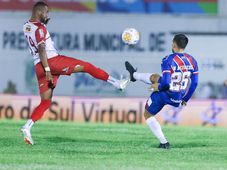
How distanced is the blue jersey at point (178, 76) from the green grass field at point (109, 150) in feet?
2.96

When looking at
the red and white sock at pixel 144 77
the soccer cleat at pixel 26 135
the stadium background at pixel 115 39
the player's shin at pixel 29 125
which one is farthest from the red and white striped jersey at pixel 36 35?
the stadium background at pixel 115 39

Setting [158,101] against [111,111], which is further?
[111,111]

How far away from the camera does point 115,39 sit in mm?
33094

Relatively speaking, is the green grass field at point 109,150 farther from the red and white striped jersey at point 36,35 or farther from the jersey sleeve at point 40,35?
the jersey sleeve at point 40,35

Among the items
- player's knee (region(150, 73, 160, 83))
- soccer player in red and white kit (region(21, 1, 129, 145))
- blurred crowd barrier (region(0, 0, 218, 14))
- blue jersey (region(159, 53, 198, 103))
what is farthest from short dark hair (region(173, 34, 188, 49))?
blurred crowd barrier (region(0, 0, 218, 14))

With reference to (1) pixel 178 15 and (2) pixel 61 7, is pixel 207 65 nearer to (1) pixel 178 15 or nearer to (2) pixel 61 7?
→ (1) pixel 178 15

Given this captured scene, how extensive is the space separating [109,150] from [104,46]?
19426 millimetres

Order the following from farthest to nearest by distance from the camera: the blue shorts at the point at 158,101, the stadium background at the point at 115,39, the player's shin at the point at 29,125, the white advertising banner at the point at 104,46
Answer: the white advertising banner at the point at 104,46 < the stadium background at the point at 115,39 < the player's shin at the point at 29,125 < the blue shorts at the point at 158,101

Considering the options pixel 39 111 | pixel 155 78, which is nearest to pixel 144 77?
pixel 155 78

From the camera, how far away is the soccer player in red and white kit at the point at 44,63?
14.6 m

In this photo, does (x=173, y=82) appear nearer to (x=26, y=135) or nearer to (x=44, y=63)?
(x=44, y=63)

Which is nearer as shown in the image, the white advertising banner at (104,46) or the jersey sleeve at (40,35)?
the jersey sleeve at (40,35)

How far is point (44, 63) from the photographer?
14.7m

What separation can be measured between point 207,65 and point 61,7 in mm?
5737
